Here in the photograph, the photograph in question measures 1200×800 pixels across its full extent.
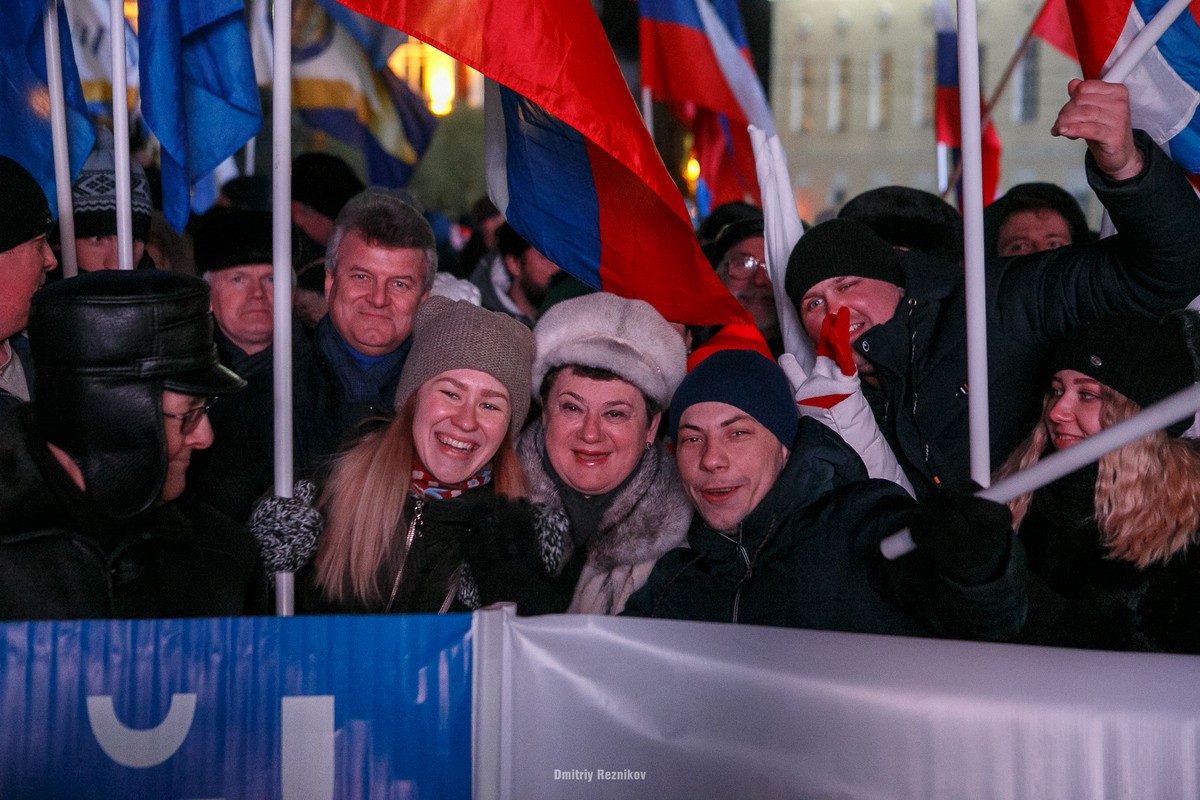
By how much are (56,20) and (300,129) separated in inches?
487

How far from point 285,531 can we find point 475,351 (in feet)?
2.30

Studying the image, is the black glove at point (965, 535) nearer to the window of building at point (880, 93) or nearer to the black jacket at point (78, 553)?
the black jacket at point (78, 553)

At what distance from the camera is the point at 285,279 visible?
3291 millimetres

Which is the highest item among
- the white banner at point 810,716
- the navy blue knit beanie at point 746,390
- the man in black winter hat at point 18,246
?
the man in black winter hat at point 18,246

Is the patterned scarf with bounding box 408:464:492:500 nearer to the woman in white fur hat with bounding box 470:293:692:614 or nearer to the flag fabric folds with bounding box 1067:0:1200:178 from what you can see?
the woman in white fur hat with bounding box 470:293:692:614

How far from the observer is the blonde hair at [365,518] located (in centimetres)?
320

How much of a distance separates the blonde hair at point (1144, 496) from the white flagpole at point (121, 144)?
2.41m

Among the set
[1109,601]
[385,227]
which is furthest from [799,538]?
[385,227]

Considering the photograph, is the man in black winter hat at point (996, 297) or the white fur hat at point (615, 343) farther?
the white fur hat at point (615, 343)

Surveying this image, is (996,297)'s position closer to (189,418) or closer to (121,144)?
(189,418)

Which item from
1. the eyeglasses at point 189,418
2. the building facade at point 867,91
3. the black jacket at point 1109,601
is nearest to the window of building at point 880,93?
the building facade at point 867,91

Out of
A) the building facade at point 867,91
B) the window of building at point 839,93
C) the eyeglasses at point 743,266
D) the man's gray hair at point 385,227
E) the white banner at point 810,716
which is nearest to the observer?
the white banner at point 810,716

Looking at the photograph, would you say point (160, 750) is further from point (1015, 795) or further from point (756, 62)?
point (756, 62)

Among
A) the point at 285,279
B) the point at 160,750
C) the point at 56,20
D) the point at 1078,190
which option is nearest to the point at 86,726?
the point at 160,750
